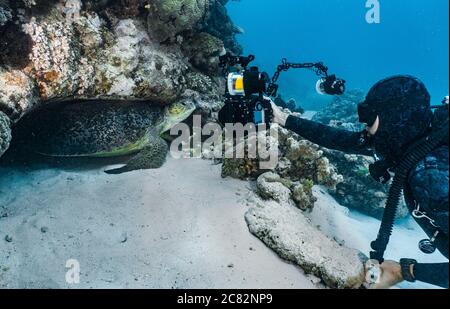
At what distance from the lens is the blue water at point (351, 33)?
7219 centimetres

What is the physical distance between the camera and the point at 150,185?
178 inches

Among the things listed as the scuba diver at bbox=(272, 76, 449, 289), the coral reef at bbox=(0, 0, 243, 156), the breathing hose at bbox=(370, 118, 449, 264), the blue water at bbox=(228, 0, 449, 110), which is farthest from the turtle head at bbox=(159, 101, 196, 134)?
the blue water at bbox=(228, 0, 449, 110)

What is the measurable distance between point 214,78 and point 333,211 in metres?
3.79

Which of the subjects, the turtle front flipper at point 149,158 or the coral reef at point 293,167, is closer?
the coral reef at point 293,167

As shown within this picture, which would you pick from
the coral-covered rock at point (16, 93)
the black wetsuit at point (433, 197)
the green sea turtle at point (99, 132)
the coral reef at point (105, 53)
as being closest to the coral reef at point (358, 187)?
the coral reef at point (105, 53)

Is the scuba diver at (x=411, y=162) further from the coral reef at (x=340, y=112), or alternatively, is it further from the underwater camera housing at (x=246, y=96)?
the coral reef at (x=340, y=112)

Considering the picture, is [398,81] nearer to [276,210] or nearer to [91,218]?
[276,210]

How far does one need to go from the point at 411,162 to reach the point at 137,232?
2.96m

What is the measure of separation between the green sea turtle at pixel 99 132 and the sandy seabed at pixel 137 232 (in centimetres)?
36

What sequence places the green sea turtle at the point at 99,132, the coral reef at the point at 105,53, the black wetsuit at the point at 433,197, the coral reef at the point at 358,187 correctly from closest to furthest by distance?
the black wetsuit at the point at 433,197 → the coral reef at the point at 105,53 → the green sea turtle at the point at 99,132 → the coral reef at the point at 358,187

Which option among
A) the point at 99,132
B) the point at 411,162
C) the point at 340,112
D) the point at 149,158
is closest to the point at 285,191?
the point at 411,162

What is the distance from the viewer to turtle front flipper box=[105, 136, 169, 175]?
507 cm

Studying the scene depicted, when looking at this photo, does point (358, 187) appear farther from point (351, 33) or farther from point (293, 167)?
point (351, 33)

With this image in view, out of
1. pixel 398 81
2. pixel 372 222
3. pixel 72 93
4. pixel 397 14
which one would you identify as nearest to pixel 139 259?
pixel 72 93
